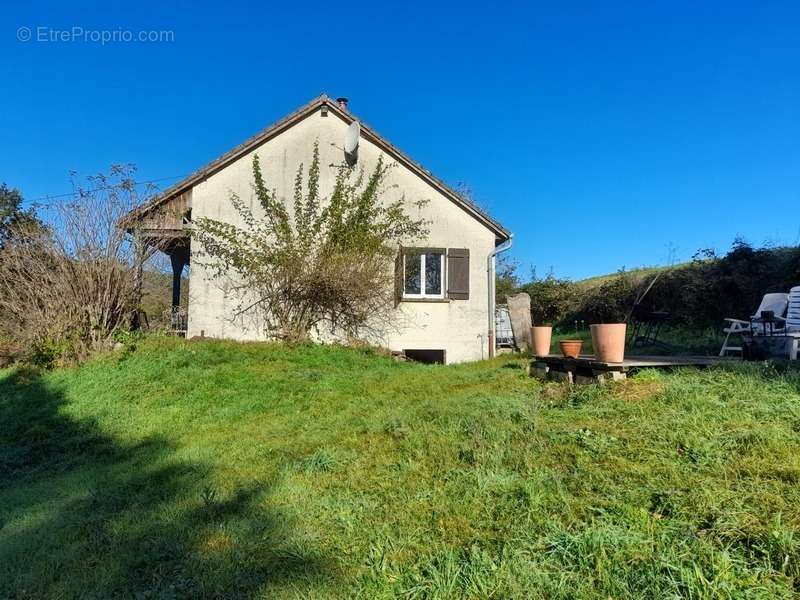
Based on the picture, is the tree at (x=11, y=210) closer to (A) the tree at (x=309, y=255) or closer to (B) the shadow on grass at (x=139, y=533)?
(A) the tree at (x=309, y=255)

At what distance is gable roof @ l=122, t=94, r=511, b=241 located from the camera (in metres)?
12.5

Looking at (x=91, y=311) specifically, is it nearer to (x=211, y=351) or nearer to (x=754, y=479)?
(x=211, y=351)

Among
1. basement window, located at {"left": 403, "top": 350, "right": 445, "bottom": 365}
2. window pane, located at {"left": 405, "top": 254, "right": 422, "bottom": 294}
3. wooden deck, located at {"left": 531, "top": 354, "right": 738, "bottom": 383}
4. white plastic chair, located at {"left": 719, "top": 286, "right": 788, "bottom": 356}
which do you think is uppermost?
window pane, located at {"left": 405, "top": 254, "right": 422, "bottom": 294}

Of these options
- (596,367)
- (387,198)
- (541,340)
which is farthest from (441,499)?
(387,198)

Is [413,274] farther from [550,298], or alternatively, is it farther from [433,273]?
[550,298]

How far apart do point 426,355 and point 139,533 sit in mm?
10757

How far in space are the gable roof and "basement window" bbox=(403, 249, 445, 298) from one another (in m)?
1.51

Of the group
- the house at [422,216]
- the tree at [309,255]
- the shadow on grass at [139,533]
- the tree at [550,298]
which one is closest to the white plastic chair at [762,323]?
the house at [422,216]

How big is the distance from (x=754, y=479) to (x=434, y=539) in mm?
1943

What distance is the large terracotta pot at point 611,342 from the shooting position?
5.86 metres

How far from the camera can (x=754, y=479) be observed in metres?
3.06

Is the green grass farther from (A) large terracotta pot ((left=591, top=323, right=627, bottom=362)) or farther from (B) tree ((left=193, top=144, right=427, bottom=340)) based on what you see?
(B) tree ((left=193, top=144, right=427, bottom=340))

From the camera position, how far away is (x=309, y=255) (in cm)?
1245

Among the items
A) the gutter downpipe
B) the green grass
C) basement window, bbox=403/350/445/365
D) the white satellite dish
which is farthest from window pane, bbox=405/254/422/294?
the green grass
